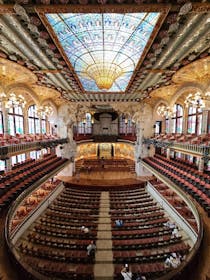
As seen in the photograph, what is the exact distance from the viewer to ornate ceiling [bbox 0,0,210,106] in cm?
324

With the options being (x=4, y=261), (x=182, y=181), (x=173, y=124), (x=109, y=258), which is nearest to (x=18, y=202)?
(x=4, y=261)

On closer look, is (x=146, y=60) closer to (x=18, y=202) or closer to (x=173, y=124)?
(x=18, y=202)

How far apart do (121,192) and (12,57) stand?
11.5 meters

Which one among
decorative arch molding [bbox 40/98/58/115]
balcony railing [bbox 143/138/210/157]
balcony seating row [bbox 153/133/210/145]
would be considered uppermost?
decorative arch molding [bbox 40/98/58/115]

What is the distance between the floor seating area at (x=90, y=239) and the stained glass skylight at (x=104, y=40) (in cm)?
638

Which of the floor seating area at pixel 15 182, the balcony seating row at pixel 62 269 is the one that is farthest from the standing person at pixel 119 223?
the floor seating area at pixel 15 182

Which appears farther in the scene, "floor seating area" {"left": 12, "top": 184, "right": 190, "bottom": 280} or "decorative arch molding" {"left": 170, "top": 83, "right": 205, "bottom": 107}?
"decorative arch molding" {"left": 170, "top": 83, "right": 205, "bottom": 107}

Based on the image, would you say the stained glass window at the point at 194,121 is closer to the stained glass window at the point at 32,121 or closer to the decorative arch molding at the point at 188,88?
the decorative arch molding at the point at 188,88

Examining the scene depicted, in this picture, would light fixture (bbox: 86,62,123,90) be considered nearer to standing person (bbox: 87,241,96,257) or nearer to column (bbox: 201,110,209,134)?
column (bbox: 201,110,209,134)

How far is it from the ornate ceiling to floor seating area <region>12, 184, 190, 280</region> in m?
6.20

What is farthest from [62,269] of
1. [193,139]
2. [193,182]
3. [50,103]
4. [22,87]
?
[50,103]

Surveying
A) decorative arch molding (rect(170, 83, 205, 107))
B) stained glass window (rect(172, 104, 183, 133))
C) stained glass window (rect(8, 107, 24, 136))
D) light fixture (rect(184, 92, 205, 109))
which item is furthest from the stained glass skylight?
stained glass window (rect(172, 104, 183, 133))

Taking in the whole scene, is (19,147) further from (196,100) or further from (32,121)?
(196,100)

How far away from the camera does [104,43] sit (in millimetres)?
5008
